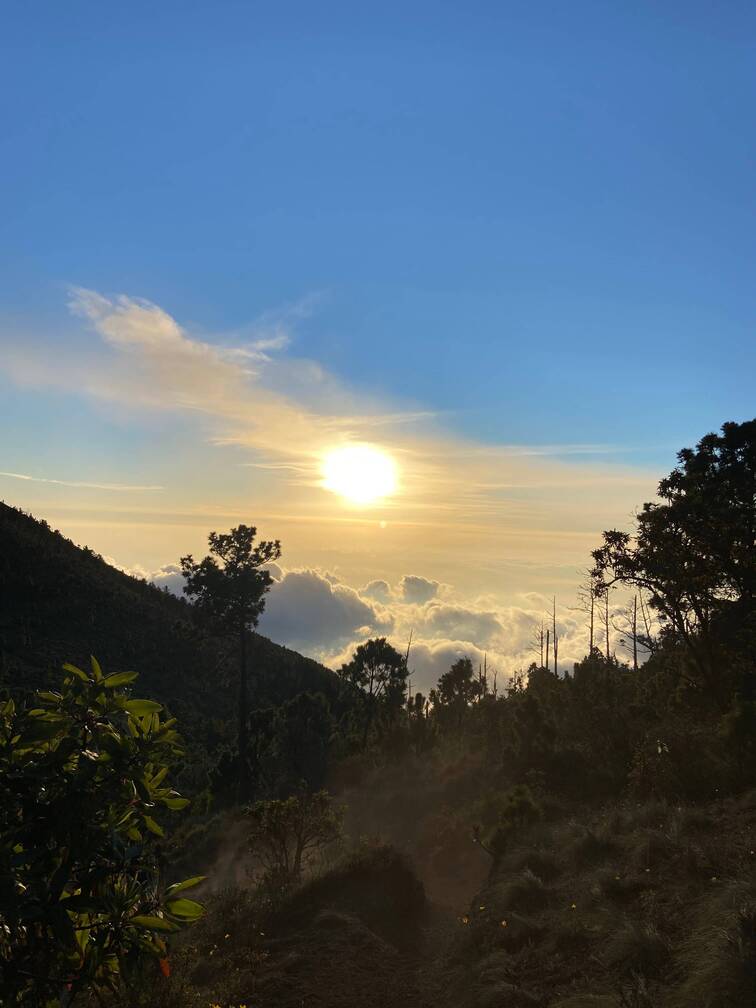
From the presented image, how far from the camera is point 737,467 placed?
2348 centimetres

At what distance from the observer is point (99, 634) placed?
191 feet

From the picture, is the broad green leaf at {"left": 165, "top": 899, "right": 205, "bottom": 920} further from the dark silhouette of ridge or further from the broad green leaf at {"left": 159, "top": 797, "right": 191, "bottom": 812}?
the dark silhouette of ridge

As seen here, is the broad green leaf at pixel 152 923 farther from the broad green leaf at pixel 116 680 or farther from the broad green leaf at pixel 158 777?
the broad green leaf at pixel 116 680

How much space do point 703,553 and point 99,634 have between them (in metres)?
52.0

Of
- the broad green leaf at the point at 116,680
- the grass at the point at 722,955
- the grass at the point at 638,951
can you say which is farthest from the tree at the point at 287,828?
the broad green leaf at the point at 116,680

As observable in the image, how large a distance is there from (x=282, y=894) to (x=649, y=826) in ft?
26.8

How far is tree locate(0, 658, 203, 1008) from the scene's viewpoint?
9.95ft

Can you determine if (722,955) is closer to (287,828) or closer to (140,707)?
(140,707)

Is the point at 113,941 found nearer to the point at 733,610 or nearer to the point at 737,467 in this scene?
the point at 733,610

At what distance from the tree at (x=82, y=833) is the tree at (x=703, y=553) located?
19288mm

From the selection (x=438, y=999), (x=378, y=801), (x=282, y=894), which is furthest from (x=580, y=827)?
(x=378, y=801)

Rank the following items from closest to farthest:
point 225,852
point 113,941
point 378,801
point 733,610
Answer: point 113,941
point 733,610
point 225,852
point 378,801

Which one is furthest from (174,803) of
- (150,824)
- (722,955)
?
(722,955)

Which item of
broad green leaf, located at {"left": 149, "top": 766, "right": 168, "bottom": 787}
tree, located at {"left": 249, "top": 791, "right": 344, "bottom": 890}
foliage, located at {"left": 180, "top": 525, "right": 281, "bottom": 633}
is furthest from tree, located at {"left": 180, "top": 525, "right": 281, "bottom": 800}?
broad green leaf, located at {"left": 149, "top": 766, "right": 168, "bottom": 787}
